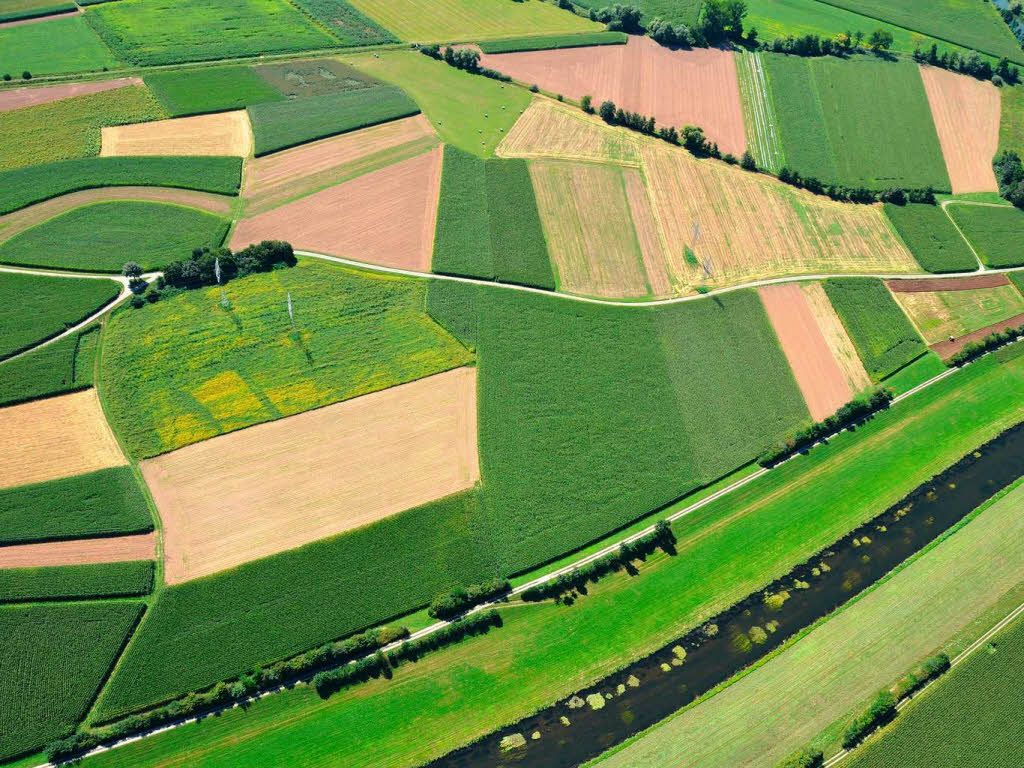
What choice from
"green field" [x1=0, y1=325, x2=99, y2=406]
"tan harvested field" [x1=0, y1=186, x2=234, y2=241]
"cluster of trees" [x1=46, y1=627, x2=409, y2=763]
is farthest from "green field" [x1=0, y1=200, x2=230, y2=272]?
"cluster of trees" [x1=46, y1=627, x2=409, y2=763]

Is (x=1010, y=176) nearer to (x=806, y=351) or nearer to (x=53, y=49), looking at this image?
(x=806, y=351)

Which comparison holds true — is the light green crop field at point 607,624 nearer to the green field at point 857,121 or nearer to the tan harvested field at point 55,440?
the tan harvested field at point 55,440

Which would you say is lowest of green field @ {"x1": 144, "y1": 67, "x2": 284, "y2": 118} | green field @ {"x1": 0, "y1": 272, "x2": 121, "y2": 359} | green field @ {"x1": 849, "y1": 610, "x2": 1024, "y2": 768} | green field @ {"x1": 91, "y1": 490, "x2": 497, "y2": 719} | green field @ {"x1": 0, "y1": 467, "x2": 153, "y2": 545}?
green field @ {"x1": 849, "y1": 610, "x2": 1024, "y2": 768}

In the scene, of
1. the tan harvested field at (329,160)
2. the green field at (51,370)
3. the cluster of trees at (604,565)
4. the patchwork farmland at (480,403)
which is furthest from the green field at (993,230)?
→ the green field at (51,370)

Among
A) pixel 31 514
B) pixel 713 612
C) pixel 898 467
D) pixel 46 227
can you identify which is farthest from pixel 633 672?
pixel 46 227

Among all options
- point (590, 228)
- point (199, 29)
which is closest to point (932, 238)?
point (590, 228)

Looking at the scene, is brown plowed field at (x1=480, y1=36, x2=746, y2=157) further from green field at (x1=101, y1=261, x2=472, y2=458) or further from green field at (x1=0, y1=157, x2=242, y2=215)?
green field at (x1=101, y1=261, x2=472, y2=458)
